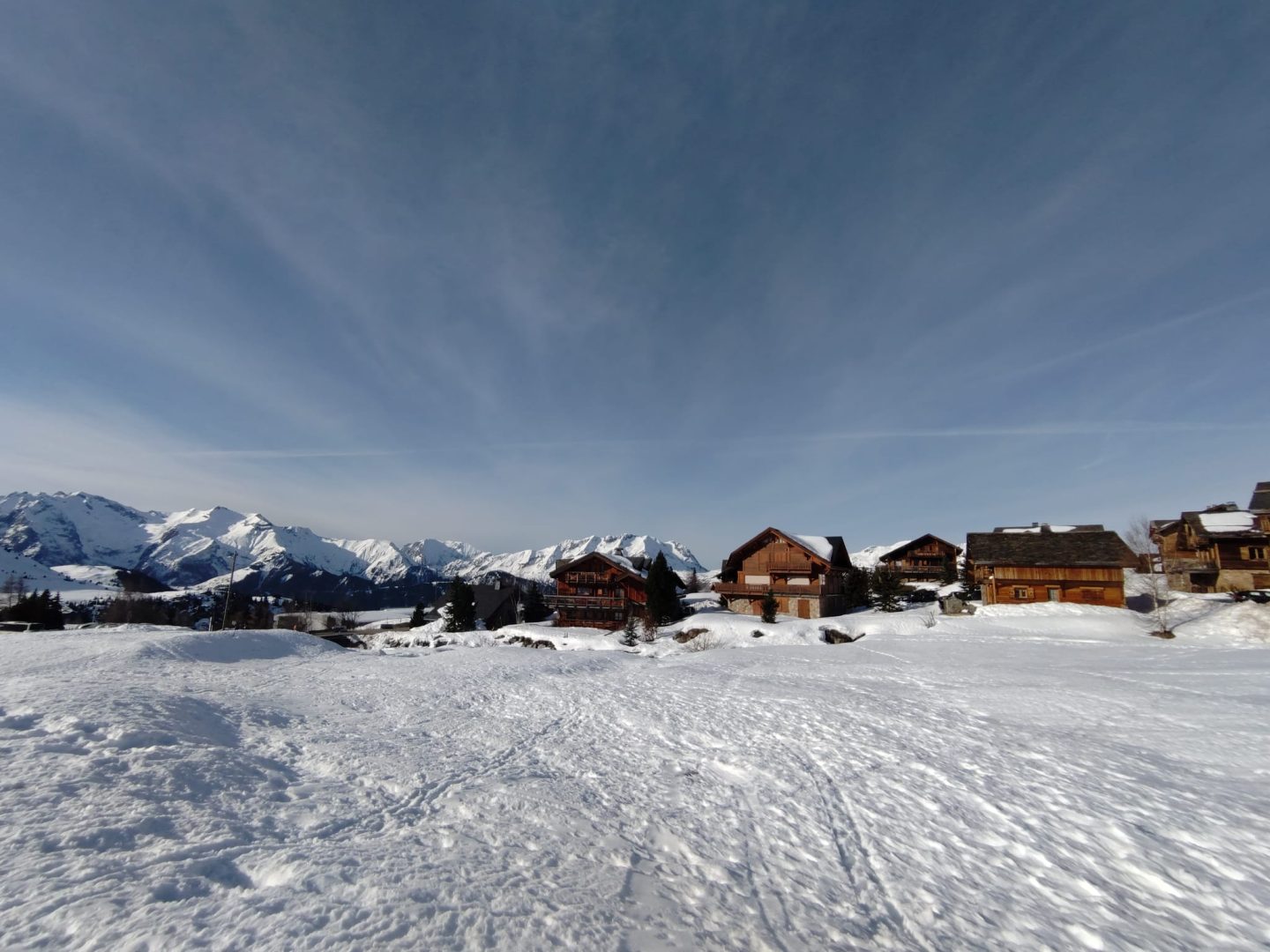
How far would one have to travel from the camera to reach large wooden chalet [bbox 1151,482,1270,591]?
148 feet

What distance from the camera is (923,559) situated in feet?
238

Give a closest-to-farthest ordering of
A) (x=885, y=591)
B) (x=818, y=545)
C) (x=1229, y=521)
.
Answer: (x=1229, y=521), (x=885, y=591), (x=818, y=545)

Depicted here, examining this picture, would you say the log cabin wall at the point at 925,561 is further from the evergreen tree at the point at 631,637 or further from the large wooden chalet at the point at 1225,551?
the evergreen tree at the point at 631,637

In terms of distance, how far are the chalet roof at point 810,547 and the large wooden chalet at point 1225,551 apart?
2717 cm

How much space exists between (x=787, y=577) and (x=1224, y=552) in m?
37.5

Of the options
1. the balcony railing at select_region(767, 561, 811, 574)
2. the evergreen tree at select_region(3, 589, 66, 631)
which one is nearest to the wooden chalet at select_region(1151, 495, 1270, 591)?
the balcony railing at select_region(767, 561, 811, 574)

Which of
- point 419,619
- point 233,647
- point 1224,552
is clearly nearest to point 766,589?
point 1224,552

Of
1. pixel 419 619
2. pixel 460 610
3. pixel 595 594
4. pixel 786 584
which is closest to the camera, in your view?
pixel 786 584

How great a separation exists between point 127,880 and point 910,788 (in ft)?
33.9

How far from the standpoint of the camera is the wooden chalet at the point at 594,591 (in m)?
59.6

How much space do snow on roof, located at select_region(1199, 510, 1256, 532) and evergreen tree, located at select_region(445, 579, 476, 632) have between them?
7316 cm

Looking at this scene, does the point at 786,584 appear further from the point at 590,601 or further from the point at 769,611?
the point at 590,601

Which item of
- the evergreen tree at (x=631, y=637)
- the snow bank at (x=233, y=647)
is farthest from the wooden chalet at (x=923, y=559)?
the snow bank at (x=233, y=647)

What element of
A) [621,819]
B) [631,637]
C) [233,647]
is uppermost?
[621,819]
